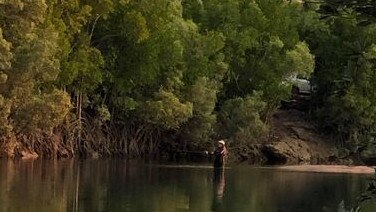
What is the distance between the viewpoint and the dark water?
18.9 metres

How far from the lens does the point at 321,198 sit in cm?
2288

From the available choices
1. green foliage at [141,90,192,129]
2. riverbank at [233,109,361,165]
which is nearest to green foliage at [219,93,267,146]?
riverbank at [233,109,361,165]

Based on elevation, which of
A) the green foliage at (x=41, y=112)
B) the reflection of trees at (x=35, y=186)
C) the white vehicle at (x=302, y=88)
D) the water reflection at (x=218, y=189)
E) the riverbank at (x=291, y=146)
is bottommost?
the water reflection at (x=218, y=189)

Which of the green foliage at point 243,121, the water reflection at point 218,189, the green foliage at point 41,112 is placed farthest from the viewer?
the green foliage at point 243,121

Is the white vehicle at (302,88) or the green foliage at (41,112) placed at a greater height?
the white vehicle at (302,88)

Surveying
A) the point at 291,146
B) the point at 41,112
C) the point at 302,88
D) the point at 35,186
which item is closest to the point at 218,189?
the point at 35,186

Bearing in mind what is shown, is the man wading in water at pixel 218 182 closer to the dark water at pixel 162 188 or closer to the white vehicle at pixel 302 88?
the dark water at pixel 162 188

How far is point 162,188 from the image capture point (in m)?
23.9

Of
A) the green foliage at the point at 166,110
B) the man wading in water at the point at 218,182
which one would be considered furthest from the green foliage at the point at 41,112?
the man wading in water at the point at 218,182

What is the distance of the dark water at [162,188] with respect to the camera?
18.9m

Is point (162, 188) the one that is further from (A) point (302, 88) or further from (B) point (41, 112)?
(A) point (302, 88)

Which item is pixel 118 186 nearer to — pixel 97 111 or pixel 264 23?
pixel 97 111

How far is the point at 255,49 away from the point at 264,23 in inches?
67.1

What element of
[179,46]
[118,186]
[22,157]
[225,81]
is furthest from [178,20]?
[118,186]
